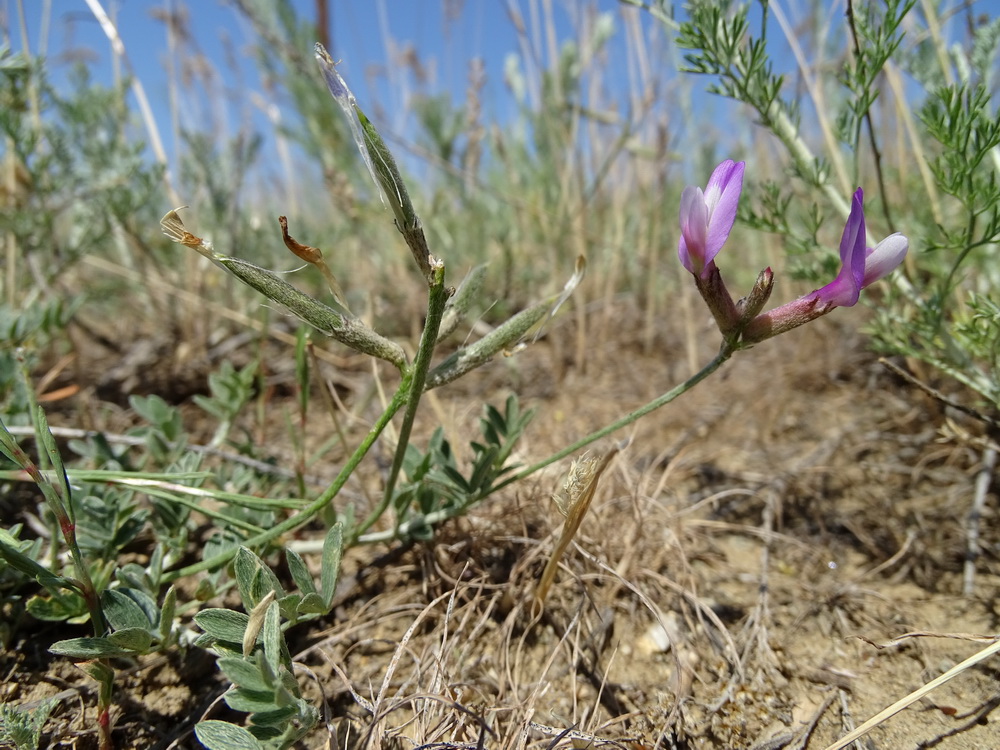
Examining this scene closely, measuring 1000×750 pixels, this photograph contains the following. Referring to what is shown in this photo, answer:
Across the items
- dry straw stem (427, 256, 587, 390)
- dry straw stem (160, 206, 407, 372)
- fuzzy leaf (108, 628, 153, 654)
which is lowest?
fuzzy leaf (108, 628, 153, 654)

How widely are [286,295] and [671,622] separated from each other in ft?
2.73

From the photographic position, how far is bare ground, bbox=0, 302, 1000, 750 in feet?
2.87

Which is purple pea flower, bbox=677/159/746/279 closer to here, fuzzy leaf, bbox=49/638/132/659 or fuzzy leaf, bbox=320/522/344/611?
fuzzy leaf, bbox=320/522/344/611

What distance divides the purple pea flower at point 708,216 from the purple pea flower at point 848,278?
0.10 meters

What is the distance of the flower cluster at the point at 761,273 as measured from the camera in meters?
0.72

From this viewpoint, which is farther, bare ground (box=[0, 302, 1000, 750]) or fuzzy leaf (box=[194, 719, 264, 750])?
bare ground (box=[0, 302, 1000, 750])

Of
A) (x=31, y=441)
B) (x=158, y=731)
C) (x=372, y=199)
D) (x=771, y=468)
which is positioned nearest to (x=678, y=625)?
(x=771, y=468)

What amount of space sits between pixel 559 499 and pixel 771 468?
94 cm

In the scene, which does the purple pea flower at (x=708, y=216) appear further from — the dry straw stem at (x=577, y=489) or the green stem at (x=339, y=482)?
the green stem at (x=339, y=482)

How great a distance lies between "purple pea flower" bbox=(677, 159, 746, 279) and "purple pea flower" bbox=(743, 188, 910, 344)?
3.9 inches

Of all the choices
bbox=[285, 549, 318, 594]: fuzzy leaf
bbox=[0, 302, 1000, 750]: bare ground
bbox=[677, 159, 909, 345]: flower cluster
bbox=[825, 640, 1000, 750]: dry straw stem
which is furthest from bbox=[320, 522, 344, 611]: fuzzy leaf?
bbox=[825, 640, 1000, 750]: dry straw stem

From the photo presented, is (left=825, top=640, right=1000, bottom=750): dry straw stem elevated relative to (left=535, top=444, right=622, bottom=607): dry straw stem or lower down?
lower down

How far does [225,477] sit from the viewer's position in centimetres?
121

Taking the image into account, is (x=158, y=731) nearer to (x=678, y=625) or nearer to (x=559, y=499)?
(x=559, y=499)
